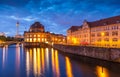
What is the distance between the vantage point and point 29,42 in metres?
176

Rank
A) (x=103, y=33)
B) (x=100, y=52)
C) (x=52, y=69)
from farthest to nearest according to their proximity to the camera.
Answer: (x=103, y=33) → (x=100, y=52) → (x=52, y=69)

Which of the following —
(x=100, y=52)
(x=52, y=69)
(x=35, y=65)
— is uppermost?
(x=100, y=52)

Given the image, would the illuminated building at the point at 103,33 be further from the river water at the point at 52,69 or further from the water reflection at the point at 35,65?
the water reflection at the point at 35,65

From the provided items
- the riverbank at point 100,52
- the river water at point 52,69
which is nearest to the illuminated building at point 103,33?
the riverbank at point 100,52

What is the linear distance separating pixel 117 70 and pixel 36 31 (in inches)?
6194

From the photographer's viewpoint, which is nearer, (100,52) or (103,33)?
(100,52)

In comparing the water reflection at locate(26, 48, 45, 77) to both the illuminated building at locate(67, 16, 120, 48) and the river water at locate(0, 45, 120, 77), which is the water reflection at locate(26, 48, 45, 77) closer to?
the river water at locate(0, 45, 120, 77)

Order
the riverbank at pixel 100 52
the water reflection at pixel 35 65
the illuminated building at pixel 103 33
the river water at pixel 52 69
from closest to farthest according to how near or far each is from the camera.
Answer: the river water at pixel 52 69
the water reflection at pixel 35 65
the riverbank at pixel 100 52
the illuminated building at pixel 103 33

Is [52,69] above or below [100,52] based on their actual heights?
below

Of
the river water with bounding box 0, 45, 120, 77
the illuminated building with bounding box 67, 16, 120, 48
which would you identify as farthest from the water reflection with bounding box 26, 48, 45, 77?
the illuminated building with bounding box 67, 16, 120, 48

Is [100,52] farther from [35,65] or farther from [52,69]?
[35,65]

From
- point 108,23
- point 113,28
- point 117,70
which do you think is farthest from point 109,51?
point 108,23

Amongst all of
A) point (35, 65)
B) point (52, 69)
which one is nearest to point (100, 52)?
point (52, 69)

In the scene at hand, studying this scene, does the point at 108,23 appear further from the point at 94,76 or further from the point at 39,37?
the point at 39,37
